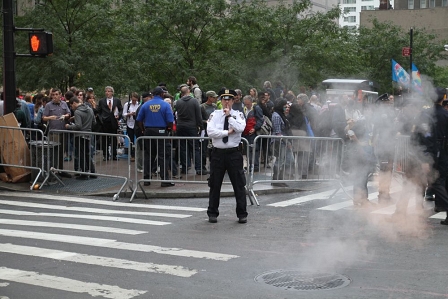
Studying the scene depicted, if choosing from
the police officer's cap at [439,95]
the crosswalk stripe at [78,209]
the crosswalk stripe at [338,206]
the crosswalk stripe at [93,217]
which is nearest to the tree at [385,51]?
the crosswalk stripe at [338,206]

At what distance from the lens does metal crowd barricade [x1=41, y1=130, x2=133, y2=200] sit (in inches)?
555

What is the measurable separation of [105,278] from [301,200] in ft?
22.0

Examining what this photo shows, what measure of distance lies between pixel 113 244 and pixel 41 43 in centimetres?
754

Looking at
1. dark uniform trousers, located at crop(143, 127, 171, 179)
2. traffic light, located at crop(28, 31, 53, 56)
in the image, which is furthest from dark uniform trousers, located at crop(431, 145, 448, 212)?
traffic light, located at crop(28, 31, 53, 56)

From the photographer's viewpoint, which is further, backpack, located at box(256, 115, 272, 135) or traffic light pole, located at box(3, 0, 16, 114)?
backpack, located at box(256, 115, 272, 135)

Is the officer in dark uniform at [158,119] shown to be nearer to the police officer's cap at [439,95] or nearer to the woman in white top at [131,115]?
the woman in white top at [131,115]

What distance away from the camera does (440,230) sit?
9.93 metres

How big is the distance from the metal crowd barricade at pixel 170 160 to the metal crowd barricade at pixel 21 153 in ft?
7.39

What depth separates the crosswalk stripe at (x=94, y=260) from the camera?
23.9 feet

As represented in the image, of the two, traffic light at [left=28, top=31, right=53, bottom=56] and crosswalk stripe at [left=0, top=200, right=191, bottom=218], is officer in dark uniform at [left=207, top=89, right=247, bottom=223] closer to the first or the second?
crosswalk stripe at [left=0, top=200, right=191, bottom=218]

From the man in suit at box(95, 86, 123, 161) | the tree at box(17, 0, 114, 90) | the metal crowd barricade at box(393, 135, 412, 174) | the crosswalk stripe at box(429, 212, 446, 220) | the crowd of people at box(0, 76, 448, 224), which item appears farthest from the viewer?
the tree at box(17, 0, 114, 90)

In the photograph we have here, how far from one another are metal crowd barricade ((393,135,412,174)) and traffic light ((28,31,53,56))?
7627 millimetres

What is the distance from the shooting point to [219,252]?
8227mm

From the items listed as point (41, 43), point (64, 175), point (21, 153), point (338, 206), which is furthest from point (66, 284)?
point (41, 43)
